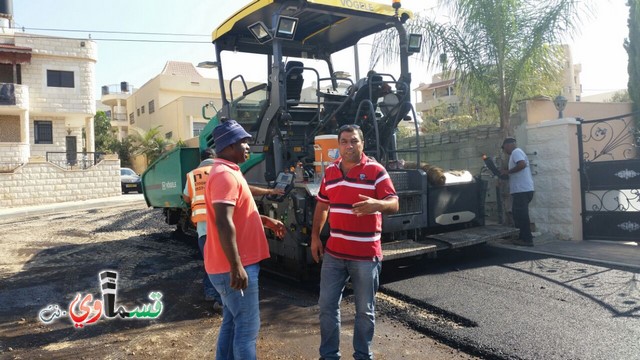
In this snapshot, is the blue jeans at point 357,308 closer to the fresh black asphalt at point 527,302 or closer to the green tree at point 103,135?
the fresh black asphalt at point 527,302

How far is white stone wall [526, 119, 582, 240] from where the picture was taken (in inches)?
299

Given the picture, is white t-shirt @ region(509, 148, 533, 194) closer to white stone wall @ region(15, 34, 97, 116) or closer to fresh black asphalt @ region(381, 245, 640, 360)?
A: fresh black asphalt @ region(381, 245, 640, 360)

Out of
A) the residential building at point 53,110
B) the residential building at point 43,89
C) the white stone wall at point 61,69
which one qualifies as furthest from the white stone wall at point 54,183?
the white stone wall at point 61,69

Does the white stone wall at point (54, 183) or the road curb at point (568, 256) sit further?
the white stone wall at point (54, 183)

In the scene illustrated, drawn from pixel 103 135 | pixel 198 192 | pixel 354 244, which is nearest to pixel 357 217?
pixel 354 244

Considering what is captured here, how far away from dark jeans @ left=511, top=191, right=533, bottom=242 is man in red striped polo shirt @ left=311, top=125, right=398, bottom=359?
4534 millimetres

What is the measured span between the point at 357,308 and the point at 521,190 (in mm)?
4744

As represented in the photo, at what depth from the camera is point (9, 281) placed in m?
6.59

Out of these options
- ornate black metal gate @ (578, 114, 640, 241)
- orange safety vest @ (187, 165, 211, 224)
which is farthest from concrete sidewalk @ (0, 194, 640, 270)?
orange safety vest @ (187, 165, 211, 224)

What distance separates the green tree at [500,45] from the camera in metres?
8.12

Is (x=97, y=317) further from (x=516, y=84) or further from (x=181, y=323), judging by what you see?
(x=516, y=84)

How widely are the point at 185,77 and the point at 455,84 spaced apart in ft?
119

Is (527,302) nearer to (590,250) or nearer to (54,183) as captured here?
(590,250)

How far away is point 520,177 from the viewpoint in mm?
7445
